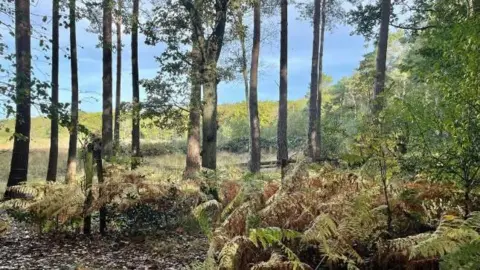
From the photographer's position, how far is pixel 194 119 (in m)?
9.93

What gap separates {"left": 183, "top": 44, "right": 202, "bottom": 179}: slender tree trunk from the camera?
9586 mm

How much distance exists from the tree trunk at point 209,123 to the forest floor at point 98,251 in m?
4.20

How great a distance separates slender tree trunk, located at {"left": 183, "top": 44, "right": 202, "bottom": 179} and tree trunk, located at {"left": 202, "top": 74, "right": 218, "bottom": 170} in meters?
0.18

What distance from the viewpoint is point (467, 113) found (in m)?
3.03

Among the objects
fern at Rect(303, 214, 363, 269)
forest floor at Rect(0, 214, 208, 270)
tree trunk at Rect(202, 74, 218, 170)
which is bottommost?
forest floor at Rect(0, 214, 208, 270)

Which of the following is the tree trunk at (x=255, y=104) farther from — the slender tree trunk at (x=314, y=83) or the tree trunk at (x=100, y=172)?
the tree trunk at (x=100, y=172)

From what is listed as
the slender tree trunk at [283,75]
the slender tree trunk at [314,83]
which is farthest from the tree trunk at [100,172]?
the slender tree trunk at [314,83]

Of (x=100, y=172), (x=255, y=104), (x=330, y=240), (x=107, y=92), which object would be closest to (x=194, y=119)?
(x=107, y=92)

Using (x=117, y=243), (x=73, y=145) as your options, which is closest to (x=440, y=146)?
(x=117, y=243)

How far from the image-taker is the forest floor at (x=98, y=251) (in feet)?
13.7

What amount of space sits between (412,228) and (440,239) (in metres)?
0.89

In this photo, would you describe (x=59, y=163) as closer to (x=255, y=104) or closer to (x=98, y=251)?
(x=255, y=104)


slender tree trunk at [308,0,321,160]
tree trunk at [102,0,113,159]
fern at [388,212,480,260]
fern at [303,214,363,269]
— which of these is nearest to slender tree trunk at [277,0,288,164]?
slender tree trunk at [308,0,321,160]

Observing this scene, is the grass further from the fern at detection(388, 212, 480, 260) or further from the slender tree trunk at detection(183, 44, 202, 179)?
the fern at detection(388, 212, 480, 260)
